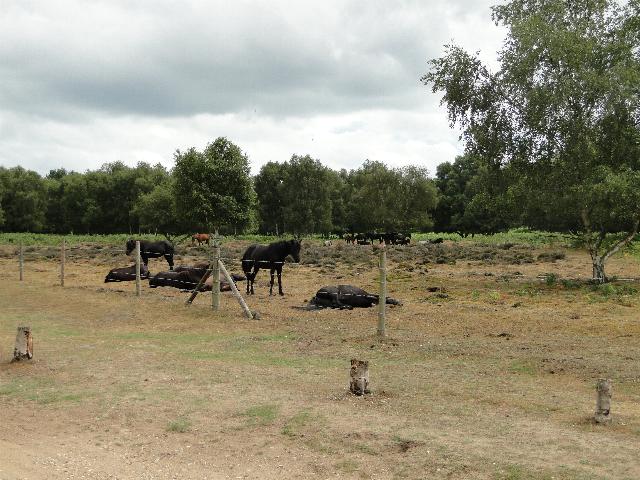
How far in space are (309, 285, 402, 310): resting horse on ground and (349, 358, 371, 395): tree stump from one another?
7380mm

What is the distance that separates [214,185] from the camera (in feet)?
138

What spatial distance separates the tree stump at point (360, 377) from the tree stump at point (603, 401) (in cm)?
236

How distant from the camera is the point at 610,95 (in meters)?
19.1

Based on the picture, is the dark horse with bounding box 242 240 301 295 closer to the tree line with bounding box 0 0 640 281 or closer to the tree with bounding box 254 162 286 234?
the tree line with bounding box 0 0 640 281

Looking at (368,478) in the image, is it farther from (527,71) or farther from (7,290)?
(527,71)

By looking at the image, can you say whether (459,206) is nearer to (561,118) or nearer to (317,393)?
(561,118)

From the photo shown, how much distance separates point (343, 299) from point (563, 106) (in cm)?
1104

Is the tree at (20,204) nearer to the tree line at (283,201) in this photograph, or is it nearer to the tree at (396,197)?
the tree line at (283,201)

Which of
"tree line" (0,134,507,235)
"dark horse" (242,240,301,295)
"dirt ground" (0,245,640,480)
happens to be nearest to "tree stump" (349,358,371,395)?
"dirt ground" (0,245,640,480)

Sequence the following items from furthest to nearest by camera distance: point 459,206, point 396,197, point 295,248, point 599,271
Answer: point 459,206, point 396,197, point 599,271, point 295,248

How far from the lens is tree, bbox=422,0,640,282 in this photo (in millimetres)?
19031

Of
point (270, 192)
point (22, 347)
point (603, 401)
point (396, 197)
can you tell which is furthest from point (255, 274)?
point (270, 192)

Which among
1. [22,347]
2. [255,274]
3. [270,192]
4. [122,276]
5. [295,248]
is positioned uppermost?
[270,192]

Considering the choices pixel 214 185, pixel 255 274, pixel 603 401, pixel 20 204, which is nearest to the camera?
pixel 603 401
